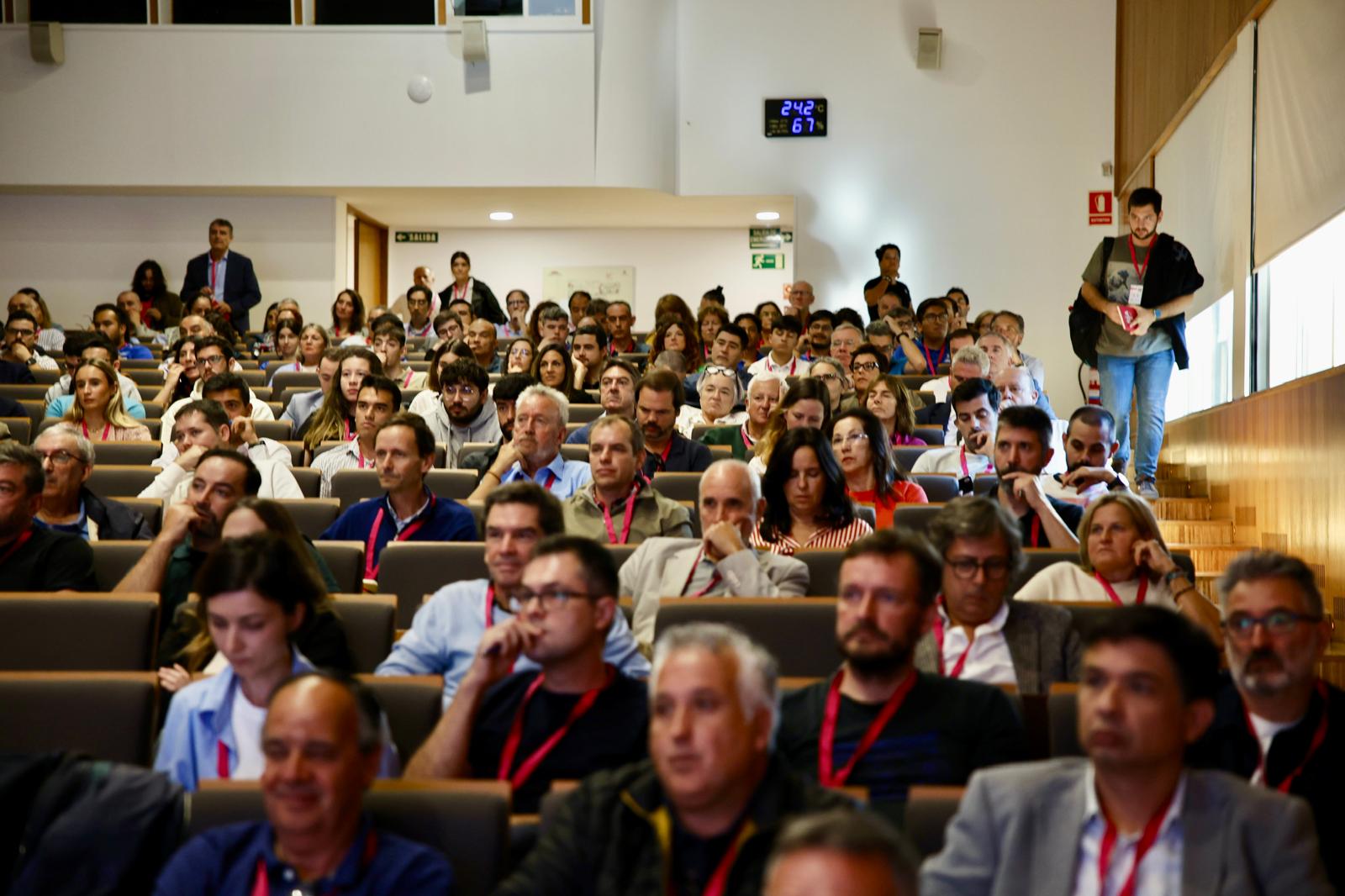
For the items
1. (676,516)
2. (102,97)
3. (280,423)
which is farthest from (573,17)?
(676,516)

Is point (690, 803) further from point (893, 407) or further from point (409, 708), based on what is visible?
point (893, 407)

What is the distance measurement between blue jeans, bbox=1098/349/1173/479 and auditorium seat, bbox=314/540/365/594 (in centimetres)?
411

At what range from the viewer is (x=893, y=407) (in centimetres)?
602

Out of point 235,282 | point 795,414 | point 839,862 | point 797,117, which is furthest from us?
point 797,117

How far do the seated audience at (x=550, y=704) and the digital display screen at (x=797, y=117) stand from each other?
9.27 metres

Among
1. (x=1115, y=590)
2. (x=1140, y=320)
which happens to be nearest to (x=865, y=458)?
(x=1115, y=590)

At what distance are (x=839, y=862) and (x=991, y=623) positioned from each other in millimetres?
1610

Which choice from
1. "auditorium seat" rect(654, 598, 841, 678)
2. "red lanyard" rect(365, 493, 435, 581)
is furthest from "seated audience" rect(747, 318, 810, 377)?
"auditorium seat" rect(654, 598, 841, 678)

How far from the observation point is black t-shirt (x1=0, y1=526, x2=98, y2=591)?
3580mm

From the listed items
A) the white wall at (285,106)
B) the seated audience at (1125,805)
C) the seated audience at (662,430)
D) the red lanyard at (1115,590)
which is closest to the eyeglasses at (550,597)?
the seated audience at (1125,805)

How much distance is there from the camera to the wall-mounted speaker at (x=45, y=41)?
1086 centimetres

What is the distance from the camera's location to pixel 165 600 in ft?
11.8

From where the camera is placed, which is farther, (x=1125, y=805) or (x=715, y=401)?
(x=715, y=401)

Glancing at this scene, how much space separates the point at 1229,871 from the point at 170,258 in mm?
11085
